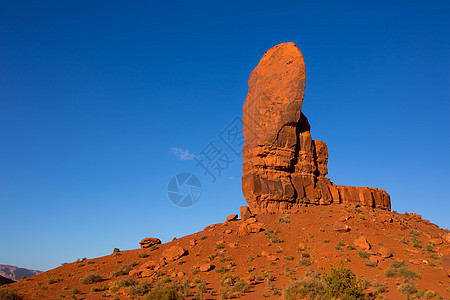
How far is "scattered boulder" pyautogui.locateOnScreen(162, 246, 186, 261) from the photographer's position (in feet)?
92.3

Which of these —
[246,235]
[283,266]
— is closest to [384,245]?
[283,266]

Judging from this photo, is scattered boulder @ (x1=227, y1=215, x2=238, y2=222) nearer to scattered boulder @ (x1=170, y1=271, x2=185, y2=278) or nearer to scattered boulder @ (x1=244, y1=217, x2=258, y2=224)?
scattered boulder @ (x1=244, y1=217, x2=258, y2=224)

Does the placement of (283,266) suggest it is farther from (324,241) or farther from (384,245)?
(384,245)

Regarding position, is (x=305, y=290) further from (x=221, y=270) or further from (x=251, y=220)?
(x=251, y=220)

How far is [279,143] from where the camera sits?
Answer: 37469 mm

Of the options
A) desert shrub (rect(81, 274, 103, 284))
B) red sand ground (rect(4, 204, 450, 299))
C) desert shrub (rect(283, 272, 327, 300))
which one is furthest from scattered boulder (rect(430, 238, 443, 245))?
desert shrub (rect(81, 274, 103, 284))

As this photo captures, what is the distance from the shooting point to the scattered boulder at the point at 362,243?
88.9 ft

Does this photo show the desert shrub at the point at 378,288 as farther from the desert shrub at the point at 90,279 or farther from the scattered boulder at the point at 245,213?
the desert shrub at the point at 90,279

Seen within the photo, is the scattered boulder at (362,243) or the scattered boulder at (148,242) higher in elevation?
the scattered boulder at (362,243)

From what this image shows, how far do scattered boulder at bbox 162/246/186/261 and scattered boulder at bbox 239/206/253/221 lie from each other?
822cm

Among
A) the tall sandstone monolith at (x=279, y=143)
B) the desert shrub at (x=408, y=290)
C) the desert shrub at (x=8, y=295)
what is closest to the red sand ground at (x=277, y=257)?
the desert shrub at (x=408, y=290)

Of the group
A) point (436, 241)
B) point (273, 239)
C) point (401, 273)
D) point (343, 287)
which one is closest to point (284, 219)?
point (273, 239)

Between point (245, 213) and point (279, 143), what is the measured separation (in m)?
9.25

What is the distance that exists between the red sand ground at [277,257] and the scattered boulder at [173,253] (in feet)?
1.97
